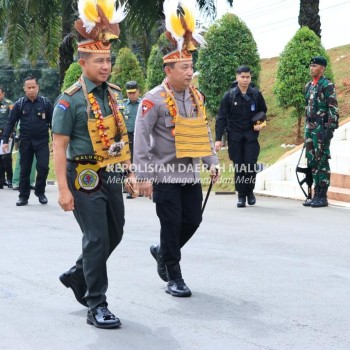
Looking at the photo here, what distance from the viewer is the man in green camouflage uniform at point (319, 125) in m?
11.9

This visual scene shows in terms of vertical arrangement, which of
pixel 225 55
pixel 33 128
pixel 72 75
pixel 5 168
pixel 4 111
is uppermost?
pixel 225 55

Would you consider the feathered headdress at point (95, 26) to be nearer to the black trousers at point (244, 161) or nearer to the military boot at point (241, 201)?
the black trousers at point (244, 161)

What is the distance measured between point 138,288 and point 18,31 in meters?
21.1

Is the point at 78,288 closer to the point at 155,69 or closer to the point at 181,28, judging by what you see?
the point at 181,28

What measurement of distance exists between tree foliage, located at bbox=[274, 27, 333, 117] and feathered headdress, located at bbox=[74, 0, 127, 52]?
11.8 m

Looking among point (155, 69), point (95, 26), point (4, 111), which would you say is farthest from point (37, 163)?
point (155, 69)

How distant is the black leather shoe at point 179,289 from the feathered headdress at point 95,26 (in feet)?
6.43

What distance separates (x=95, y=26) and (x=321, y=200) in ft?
22.8

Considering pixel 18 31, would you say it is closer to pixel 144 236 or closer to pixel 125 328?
pixel 144 236

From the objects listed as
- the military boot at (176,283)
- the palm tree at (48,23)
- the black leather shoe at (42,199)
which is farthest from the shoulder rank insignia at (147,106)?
the palm tree at (48,23)

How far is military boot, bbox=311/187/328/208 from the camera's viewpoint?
482 inches

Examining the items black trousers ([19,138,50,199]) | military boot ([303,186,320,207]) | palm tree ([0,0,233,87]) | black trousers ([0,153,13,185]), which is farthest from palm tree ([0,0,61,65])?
military boot ([303,186,320,207])

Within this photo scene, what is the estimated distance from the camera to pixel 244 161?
12.6 metres

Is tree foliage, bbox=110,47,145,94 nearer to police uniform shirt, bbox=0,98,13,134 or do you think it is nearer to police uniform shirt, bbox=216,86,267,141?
police uniform shirt, bbox=0,98,13,134
